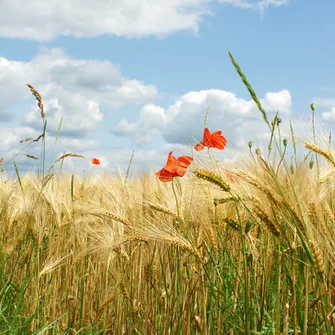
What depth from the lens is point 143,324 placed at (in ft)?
7.23

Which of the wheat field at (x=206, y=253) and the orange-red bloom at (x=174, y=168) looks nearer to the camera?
the wheat field at (x=206, y=253)

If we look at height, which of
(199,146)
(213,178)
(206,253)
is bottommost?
(206,253)

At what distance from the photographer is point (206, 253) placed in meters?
2.00

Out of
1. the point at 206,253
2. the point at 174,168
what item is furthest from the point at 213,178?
the point at 206,253

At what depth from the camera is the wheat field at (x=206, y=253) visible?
4.07 ft

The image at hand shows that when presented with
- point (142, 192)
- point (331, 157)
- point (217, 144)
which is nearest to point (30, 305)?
point (142, 192)

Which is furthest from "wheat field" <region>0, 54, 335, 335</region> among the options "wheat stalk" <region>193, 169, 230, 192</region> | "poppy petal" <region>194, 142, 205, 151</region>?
"poppy petal" <region>194, 142, 205, 151</region>

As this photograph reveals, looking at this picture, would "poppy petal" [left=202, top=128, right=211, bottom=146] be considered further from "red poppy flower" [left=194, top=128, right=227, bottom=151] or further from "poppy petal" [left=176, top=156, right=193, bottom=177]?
"poppy petal" [left=176, top=156, right=193, bottom=177]

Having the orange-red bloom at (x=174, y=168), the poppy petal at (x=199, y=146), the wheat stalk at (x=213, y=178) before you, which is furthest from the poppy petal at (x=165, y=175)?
the wheat stalk at (x=213, y=178)

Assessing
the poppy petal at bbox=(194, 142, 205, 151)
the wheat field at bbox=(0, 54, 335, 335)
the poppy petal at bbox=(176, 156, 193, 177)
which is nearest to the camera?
the wheat field at bbox=(0, 54, 335, 335)

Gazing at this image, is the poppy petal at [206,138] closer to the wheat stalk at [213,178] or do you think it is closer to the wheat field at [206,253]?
the wheat field at [206,253]

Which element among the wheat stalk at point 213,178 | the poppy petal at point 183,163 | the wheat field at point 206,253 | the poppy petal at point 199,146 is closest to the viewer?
the wheat field at point 206,253

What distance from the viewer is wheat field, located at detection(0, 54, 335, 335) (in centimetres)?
124

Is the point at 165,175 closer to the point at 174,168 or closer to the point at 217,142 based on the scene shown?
the point at 174,168
